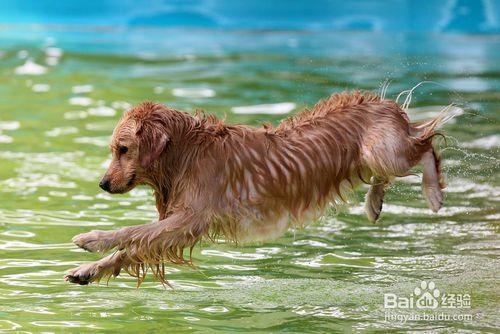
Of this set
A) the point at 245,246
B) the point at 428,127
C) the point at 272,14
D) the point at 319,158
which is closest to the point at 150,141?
the point at 319,158

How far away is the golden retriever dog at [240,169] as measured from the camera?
7434 millimetres

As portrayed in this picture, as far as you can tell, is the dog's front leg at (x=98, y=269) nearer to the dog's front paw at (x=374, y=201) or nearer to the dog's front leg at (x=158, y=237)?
the dog's front leg at (x=158, y=237)

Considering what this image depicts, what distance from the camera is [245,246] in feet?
31.4

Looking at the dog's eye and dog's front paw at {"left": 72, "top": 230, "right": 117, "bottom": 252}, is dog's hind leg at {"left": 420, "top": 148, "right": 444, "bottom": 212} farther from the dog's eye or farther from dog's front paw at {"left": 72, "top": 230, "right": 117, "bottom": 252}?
dog's front paw at {"left": 72, "top": 230, "right": 117, "bottom": 252}

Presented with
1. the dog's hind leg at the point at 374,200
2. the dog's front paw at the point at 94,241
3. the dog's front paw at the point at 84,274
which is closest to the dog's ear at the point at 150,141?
the dog's front paw at the point at 94,241

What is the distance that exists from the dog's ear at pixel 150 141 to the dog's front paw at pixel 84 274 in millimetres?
778

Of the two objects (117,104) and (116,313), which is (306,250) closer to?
(116,313)

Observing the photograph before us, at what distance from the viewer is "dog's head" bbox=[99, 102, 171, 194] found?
7426 mm

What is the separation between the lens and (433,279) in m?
8.31

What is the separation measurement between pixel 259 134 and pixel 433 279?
1.76 meters

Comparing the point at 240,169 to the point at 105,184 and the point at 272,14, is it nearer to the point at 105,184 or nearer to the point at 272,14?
the point at 105,184

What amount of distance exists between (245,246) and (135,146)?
2411 millimetres

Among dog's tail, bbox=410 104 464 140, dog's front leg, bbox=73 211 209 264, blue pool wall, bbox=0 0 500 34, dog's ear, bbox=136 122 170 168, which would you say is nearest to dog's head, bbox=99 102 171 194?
dog's ear, bbox=136 122 170 168

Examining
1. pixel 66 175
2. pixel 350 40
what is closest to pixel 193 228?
pixel 66 175
